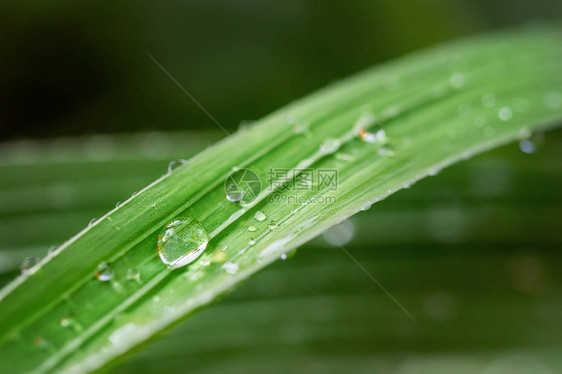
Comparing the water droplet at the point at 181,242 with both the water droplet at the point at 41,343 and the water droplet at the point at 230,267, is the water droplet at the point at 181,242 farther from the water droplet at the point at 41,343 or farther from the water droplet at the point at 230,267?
the water droplet at the point at 41,343

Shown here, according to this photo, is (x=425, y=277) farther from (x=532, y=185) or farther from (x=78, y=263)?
(x=78, y=263)

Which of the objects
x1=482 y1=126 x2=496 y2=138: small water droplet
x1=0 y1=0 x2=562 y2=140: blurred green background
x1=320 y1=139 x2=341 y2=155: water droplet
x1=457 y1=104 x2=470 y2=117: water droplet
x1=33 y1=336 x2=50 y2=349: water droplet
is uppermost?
x1=0 y1=0 x2=562 y2=140: blurred green background

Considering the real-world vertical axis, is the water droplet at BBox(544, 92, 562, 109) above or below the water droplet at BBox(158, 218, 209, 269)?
above

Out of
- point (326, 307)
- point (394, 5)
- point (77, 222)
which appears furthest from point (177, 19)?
point (326, 307)

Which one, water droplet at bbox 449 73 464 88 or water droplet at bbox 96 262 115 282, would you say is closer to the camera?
water droplet at bbox 96 262 115 282

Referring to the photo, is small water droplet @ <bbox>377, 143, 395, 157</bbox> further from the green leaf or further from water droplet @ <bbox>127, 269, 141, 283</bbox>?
water droplet @ <bbox>127, 269, 141, 283</bbox>

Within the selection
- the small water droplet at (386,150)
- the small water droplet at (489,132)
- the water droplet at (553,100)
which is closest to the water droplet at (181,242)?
the small water droplet at (386,150)

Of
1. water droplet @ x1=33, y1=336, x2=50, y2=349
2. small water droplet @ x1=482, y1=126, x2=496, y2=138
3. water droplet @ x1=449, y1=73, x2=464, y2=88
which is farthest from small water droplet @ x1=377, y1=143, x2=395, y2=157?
water droplet @ x1=33, y1=336, x2=50, y2=349
